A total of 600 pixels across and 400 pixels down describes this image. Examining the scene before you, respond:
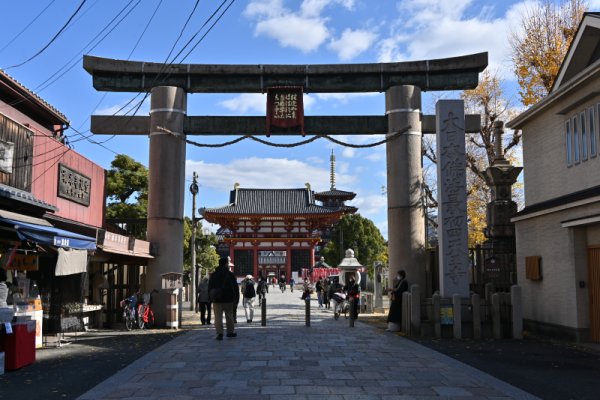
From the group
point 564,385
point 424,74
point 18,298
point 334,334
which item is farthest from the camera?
point 424,74

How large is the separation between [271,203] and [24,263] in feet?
127

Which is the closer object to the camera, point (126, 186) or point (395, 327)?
point (395, 327)

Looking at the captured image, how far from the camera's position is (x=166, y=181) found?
15859 millimetres

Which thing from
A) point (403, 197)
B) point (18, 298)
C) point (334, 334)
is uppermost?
point (403, 197)

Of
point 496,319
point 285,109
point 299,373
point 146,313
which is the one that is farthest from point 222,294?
point 285,109

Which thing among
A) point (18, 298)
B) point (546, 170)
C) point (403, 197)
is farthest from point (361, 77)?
point (18, 298)

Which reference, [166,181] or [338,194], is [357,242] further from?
[166,181]

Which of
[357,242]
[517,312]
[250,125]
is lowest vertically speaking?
[517,312]

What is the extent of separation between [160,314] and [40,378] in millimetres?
7465

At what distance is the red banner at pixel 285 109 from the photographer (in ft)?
54.3

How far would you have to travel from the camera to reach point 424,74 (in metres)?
16.8

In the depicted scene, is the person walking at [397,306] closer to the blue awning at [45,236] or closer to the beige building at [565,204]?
the beige building at [565,204]

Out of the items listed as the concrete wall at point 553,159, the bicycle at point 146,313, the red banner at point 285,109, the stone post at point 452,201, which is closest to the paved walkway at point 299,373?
the stone post at point 452,201

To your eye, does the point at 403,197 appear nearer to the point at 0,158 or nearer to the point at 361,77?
the point at 361,77
